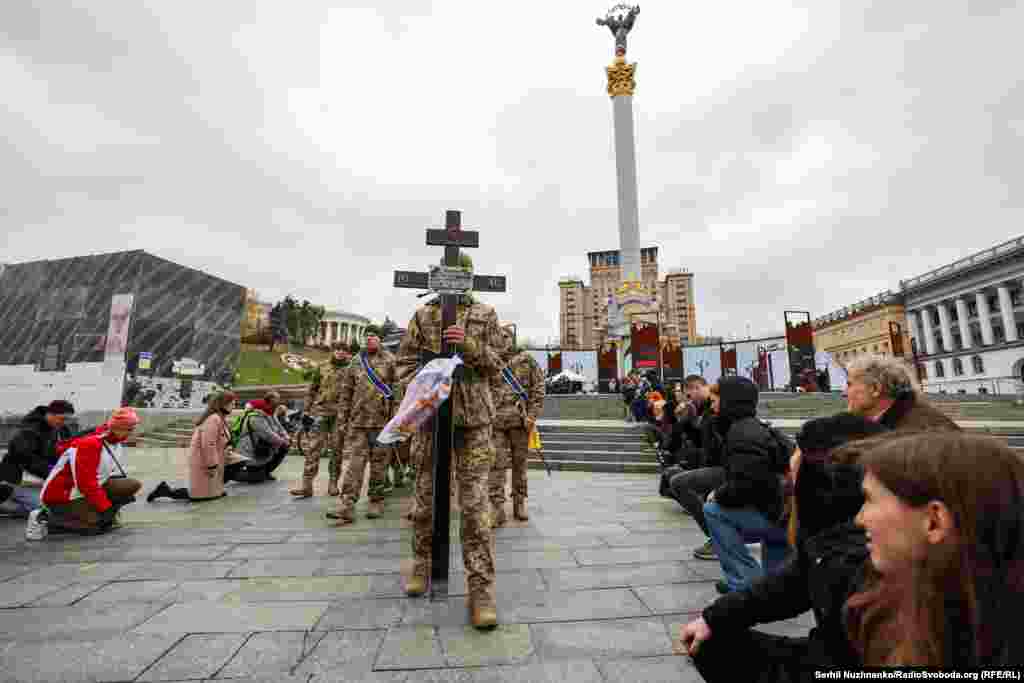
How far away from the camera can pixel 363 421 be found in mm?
6078

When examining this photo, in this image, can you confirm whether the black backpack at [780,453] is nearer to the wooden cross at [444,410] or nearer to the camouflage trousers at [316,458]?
the wooden cross at [444,410]

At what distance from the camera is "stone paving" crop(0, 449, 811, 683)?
2381 mm

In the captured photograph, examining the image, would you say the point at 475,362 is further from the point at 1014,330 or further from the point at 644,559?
the point at 1014,330

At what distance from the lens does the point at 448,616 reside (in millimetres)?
Result: 3014

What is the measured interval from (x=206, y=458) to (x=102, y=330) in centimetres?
3574

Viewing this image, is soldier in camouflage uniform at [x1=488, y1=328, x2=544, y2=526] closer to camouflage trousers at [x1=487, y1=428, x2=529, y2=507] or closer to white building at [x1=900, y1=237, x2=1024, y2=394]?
camouflage trousers at [x1=487, y1=428, x2=529, y2=507]

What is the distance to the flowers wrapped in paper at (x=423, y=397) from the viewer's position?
3246 mm

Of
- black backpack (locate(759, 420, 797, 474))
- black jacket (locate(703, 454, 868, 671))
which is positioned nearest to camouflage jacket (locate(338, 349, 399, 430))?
black backpack (locate(759, 420, 797, 474))

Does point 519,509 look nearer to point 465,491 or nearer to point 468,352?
point 465,491

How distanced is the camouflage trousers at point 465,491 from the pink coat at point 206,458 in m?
5.05

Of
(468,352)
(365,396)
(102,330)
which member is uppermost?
(102,330)

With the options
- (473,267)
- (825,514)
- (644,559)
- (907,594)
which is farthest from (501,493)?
(907,594)

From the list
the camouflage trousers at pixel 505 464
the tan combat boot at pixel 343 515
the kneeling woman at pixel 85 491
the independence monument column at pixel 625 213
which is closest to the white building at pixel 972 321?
the independence monument column at pixel 625 213

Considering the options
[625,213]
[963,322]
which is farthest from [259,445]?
[963,322]
